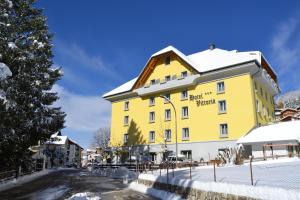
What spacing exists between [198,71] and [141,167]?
555 inches

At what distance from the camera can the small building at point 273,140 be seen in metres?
29.8

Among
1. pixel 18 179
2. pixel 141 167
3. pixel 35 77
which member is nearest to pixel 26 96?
pixel 35 77

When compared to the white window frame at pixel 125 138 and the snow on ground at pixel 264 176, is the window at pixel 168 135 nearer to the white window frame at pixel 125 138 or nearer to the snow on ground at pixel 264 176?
the white window frame at pixel 125 138

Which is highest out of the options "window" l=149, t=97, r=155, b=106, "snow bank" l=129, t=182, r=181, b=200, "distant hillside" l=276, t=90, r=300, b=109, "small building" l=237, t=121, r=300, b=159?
"distant hillside" l=276, t=90, r=300, b=109

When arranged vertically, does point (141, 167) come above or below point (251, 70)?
below

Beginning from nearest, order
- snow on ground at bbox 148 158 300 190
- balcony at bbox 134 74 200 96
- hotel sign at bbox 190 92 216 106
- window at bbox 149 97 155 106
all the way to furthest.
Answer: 1. snow on ground at bbox 148 158 300 190
2. hotel sign at bbox 190 92 216 106
3. balcony at bbox 134 74 200 96
4. window at bbox 149 97 155 106

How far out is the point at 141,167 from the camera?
34.7 metres

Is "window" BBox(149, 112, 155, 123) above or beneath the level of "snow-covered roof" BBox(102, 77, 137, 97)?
beneath

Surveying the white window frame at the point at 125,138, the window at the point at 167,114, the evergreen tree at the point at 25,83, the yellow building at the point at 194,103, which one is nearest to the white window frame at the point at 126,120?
the yellow building at the point at 194,103

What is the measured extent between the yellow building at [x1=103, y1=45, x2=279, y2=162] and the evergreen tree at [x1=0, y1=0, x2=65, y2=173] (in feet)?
40.1

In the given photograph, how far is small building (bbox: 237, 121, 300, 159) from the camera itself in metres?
29.8

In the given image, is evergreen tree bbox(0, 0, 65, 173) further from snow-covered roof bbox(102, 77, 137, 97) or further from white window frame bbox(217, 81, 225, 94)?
snow-covered roof bbox(102, 77, 137, 97)

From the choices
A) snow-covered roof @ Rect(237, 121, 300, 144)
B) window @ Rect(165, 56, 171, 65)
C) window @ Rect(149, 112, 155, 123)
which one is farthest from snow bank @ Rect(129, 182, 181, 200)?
window @ Rect(165, 56, 171, 65)

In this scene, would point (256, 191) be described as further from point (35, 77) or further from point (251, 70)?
point (251, 70)
